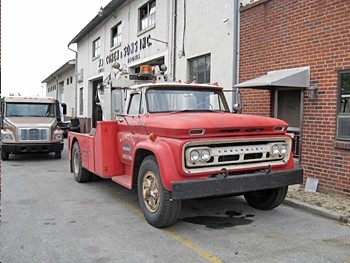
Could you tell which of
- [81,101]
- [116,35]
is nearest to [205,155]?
[116,35]

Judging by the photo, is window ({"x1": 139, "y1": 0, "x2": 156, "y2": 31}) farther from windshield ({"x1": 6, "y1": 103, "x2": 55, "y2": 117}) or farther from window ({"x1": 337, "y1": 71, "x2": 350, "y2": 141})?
window ({"x1": 337, "y1": 71, "x2": 350, "y2": 141})

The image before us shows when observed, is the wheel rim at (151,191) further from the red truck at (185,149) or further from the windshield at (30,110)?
the windshield at (30,110)

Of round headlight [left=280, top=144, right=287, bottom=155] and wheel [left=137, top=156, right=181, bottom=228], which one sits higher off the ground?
round headlight [left=280, top=144, right=287, bottom=155]

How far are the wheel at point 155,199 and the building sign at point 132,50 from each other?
10178mm

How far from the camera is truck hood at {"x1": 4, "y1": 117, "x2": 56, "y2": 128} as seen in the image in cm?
1227

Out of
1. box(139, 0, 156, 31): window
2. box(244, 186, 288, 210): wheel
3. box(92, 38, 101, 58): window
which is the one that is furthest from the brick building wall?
box(92, 38, 101, 58): window

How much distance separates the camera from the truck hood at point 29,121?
40.3 feet

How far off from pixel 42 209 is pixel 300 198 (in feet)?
14.8

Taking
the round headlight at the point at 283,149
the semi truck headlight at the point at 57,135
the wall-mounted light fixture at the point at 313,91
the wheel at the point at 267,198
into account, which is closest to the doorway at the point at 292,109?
the wall-mounted light fixture at the point at 313,91

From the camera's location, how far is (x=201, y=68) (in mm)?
11609

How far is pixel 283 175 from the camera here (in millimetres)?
5352

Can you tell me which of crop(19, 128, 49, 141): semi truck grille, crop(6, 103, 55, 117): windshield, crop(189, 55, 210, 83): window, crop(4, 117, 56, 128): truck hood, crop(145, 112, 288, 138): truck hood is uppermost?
crop(189, 55, 210, 83): window

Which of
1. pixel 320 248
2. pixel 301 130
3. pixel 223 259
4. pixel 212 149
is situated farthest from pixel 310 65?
pixel 223 259

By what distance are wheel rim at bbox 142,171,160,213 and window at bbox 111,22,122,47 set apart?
1394cm
